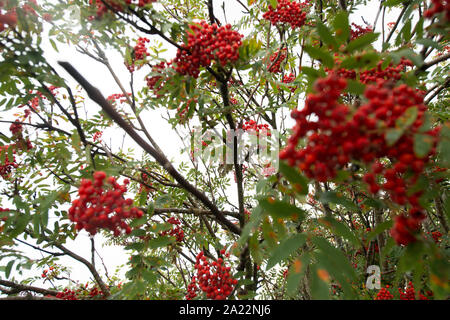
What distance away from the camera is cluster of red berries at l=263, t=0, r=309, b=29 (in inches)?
115

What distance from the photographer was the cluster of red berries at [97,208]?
140 cm

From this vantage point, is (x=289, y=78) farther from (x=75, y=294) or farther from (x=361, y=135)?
(x=75, y=294)

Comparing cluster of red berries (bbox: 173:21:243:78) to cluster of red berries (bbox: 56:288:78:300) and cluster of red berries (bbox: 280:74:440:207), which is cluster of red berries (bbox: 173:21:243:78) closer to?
cluster of red berries (bbox: 280:74:440:207)

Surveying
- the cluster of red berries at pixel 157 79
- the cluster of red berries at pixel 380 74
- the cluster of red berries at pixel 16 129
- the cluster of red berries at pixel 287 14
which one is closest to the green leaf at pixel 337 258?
the cluster of red berries at pixel 380 74

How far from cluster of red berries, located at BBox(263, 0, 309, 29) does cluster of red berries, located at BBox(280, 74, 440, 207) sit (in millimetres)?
2419

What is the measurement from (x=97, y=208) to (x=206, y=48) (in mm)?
1282

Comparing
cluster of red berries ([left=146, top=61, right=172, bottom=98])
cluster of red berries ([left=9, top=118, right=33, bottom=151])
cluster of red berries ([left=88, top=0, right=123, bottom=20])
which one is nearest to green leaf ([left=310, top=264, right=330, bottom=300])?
cluster of red berries ([left=146, top=61, right=172, bottom=98])

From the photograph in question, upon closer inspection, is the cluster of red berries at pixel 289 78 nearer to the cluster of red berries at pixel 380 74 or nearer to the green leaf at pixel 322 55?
the cluster of red berries at pixel 380 74

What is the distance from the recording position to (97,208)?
1412 millimetres

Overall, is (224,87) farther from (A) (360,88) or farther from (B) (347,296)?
(B) (347,296)

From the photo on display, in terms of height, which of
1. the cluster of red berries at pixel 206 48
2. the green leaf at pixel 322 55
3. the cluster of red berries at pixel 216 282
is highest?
the cluster of red berries at pixel 206 48

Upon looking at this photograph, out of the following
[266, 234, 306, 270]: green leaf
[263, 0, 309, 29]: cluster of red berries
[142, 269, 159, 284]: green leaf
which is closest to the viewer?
[266, 234, 306, 270]: green leaf

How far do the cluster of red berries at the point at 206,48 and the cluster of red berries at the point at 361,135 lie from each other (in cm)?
98
